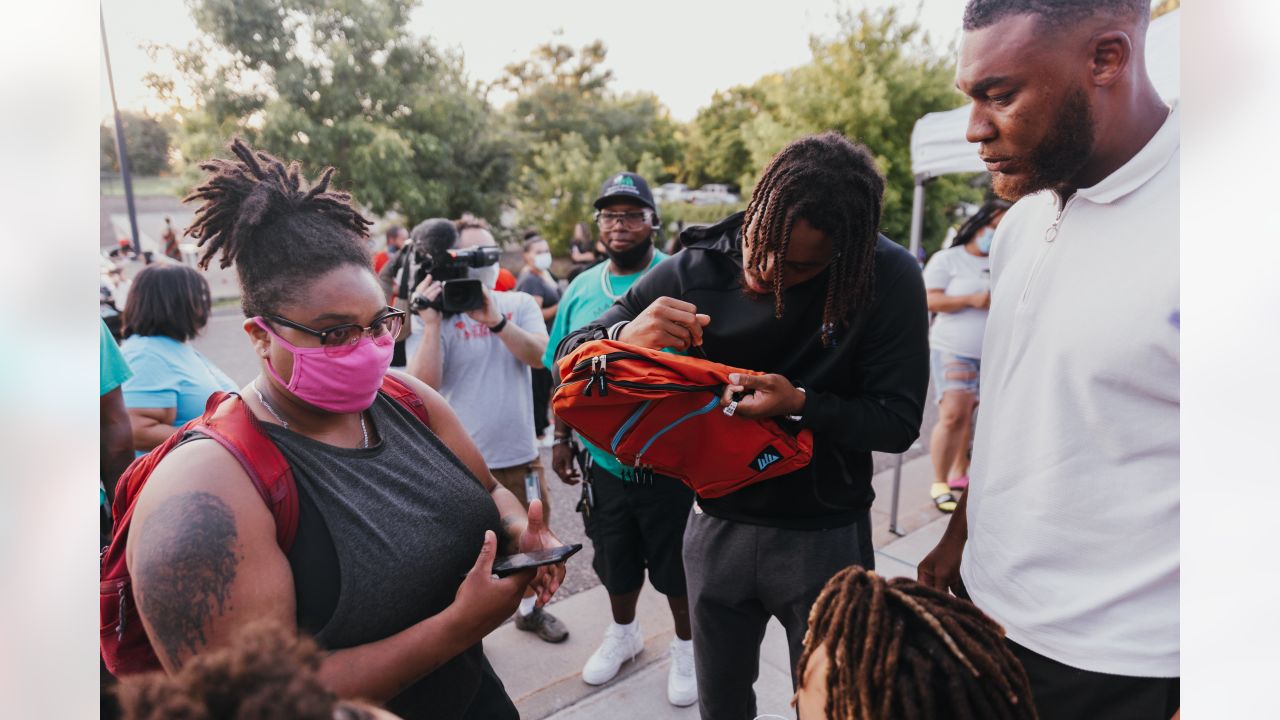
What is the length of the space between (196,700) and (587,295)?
245 cm

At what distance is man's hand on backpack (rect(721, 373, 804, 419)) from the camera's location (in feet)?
5.23

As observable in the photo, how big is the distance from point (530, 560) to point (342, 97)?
62.3ft

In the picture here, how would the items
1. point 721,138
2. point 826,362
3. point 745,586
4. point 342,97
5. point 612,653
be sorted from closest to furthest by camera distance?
point 826,362, point 745,586, point 612,653, point 342,97, point 721,138

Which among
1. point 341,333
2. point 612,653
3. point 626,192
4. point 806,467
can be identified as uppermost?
point 626,192

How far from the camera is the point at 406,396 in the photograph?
5.44 ft

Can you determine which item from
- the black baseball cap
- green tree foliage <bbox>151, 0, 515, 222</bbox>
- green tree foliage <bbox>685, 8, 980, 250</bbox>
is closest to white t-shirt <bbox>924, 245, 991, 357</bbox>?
the black baseball cap

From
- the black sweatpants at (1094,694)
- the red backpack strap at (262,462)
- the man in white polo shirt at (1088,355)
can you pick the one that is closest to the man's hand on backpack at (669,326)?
the man in white polo shirt at (1088,355)

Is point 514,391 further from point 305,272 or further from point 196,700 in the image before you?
point 196,700

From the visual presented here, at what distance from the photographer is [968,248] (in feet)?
15.5

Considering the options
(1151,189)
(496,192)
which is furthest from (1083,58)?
(496,192)

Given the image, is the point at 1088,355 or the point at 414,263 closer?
the point at 1088,355

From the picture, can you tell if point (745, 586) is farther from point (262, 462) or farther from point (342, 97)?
point (342, 97)

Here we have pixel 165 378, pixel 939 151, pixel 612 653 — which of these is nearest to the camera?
pixel 165 378

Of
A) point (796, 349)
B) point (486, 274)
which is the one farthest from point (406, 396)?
point (486, 274)
